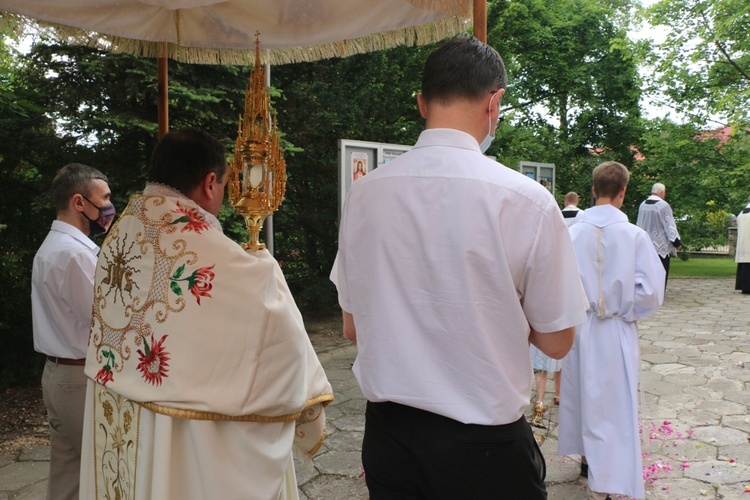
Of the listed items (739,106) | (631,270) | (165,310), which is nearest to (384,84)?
(739,106)

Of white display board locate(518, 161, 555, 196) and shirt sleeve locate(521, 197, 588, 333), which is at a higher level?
white display board locate(518, 161, 555, 196)

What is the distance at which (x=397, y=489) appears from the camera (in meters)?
1.88

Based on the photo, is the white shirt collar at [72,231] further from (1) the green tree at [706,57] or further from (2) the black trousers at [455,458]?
(1) the green tree at [706,57]

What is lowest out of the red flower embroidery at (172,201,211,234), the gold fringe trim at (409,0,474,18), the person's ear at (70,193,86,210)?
the red flower embroidery at (172,201,211,234)

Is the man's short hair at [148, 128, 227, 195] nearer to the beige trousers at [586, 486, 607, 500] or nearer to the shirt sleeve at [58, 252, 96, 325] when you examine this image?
the shirt sleeve at [58, 252, 96, 325]

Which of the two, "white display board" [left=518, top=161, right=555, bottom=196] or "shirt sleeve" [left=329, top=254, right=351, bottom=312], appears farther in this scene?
"white display board" [left=518, top=161, right=555, bottom=196]

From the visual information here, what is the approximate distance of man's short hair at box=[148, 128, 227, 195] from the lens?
7.79 feet

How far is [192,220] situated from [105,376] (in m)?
0.67

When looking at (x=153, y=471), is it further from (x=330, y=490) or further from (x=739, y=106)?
(x=739, y=106)

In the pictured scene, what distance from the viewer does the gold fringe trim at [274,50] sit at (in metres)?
3.37

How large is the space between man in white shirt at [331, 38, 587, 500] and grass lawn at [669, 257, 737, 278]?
17.5 m

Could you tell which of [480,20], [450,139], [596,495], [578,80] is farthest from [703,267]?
[450,139]

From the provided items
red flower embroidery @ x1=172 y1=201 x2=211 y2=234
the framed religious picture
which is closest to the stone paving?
red flower embroidery @ x1=172 y1=201 x2=211 y2=234

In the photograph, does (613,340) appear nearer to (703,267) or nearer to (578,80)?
(578,80)
